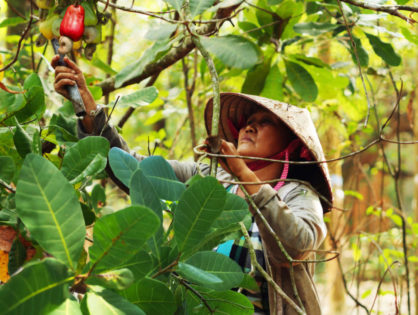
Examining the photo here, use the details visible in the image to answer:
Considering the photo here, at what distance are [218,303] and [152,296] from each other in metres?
0.12

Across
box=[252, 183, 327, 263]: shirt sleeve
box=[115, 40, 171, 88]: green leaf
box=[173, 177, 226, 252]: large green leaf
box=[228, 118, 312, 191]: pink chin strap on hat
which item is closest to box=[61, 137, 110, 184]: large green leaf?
box=[173, 177, 226, 252]: large green leaf

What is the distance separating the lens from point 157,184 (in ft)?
1.90

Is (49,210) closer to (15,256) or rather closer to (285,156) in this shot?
(15,256)

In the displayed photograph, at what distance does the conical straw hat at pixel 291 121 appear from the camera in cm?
140

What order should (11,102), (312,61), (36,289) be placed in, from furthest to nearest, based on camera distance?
1. (312,61)
2. (11,102)
3. (36,289)

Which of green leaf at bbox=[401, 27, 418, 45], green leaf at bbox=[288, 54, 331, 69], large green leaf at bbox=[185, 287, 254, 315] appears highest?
green leaf at bbox=[401, 27, 418, 45]

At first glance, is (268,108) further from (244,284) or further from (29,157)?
(29,157)

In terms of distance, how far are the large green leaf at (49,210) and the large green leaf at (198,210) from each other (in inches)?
4.0

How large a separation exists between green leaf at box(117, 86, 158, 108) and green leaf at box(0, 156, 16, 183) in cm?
32

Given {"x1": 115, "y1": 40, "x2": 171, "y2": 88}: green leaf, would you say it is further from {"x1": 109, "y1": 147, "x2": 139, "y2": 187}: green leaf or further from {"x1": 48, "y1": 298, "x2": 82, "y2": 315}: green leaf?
{"x1": 48, "y1": 298, "x2": 82, "y2": 315}: green leaf

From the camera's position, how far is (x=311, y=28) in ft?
4.98

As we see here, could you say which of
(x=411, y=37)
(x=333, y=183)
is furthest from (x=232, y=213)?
(x=333, y=183)

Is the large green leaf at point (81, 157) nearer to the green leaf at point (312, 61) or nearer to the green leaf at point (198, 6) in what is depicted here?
the green leaf at point (198, 6)

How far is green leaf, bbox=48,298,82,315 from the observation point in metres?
0.40
